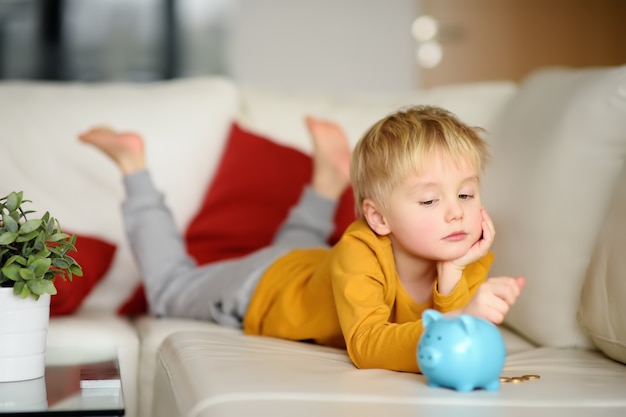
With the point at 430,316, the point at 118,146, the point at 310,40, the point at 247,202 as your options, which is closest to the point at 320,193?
the point at 247,202

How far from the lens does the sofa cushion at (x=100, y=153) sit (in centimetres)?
210

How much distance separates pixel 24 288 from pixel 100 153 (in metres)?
0.99

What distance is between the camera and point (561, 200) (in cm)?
168

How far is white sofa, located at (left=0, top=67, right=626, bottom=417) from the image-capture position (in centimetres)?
116

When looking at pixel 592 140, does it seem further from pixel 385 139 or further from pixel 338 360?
pixel 338 360

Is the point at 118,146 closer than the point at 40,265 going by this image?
No

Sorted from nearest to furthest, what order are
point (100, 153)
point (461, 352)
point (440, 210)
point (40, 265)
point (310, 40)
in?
point (461, 352) → point (40, 265) → point (440, 210) → point (100, 153) → point (310, 40)

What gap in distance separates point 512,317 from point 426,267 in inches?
13.8

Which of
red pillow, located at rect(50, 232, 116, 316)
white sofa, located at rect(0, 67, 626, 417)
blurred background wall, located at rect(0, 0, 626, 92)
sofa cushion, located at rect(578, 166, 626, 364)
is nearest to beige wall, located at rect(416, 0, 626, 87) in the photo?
Answer: blurred background wall, located at rect(0, 0, 626, 92)

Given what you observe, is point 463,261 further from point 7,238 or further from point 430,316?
point 7,238

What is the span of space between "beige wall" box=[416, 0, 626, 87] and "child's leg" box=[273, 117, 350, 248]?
9.01 feet

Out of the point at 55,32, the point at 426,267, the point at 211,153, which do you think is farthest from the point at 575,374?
the point at 55,32

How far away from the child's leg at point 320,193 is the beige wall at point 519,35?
275 centimetres

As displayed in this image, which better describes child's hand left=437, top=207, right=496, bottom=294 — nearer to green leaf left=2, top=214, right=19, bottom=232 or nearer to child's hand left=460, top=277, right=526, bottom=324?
child's hand left=460, top=277, right=526, bottom=324
